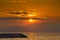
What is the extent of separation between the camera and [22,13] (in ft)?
5.51

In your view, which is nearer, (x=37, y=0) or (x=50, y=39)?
(x=50, y=39)

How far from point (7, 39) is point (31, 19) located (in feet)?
0.84

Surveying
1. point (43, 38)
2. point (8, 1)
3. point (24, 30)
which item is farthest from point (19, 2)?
point (43, 38)

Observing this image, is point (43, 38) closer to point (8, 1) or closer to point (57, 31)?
point (57, 31)

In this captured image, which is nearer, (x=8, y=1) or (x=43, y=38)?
(x=43, y=38)

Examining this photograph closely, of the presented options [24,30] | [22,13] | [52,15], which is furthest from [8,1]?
[52,15]

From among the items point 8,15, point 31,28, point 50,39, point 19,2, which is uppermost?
point 19,2

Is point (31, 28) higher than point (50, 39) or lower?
higher

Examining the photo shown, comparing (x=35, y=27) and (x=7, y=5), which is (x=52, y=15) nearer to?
(x=35, y=27)

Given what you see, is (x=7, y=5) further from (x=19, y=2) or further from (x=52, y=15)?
(x=52, y=15)

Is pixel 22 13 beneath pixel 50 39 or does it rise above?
above

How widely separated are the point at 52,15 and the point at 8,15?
365 mm

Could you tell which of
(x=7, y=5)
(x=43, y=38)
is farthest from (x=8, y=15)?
(x=43, y=38)

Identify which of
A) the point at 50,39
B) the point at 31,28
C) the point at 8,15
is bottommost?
the point at 50,39
